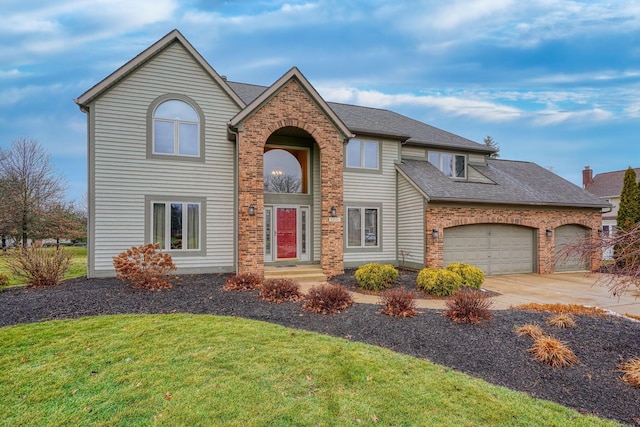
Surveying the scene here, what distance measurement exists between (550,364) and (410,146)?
37.5ft

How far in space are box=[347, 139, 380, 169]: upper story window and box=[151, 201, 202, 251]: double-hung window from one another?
20.2ft

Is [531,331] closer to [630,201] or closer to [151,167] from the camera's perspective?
[151,167]

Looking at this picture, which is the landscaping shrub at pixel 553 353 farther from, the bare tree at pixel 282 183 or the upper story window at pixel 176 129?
the upper story window at pixel 176 129

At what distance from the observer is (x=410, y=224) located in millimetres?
12875

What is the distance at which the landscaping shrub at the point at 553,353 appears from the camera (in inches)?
170

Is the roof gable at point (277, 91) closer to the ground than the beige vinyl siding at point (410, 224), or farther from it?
farther from it

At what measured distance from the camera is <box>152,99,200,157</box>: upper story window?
10.7 metres

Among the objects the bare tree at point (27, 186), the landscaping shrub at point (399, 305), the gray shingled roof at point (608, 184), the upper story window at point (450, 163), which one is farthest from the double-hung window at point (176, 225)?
the gray shingled roof at point (608, 184)

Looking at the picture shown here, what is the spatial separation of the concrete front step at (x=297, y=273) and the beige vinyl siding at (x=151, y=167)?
5.72 feet

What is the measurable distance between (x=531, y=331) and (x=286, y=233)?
8655 millimetres

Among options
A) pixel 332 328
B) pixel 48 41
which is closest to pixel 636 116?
pixel 332 328

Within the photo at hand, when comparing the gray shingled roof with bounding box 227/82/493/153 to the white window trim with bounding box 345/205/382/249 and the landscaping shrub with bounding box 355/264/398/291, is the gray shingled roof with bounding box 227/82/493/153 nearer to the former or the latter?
the white window trim with bounding box 345/205/382/249

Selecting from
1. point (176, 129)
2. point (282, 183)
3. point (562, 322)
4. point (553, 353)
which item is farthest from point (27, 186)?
point (562, 322)

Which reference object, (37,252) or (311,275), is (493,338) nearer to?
(311,275)
